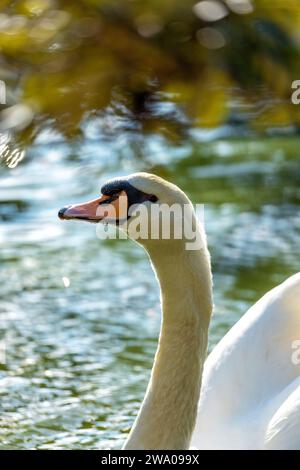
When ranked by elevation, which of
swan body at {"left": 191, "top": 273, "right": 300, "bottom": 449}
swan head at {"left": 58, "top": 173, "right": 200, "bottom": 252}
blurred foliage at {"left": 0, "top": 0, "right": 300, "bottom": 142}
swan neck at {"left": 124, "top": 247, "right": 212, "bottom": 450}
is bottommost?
swan body at {"left": 191, "top": 273, "right": 300, "bottom": 449}

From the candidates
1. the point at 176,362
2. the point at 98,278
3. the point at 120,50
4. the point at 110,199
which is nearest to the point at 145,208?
the point at 110,199

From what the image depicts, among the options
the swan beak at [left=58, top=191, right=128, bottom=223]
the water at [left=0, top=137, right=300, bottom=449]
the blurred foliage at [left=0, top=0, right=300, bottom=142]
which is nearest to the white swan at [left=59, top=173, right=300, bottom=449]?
the swan beak at [left=58, top=191, right=128, bottom=223]

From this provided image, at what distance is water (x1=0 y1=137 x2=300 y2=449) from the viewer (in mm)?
2990

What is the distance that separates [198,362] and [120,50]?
4.36 ft

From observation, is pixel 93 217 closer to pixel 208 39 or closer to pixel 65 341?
pixel 208 39

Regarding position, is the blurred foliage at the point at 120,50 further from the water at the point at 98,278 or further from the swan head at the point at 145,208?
the water at the point at 98,278

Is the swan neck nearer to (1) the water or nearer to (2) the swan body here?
(2) the swan body

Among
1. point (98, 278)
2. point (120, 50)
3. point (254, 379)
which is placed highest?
point (120, 50)

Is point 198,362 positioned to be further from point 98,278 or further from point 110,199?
point 98,278

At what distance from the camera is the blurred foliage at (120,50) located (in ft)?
3.08

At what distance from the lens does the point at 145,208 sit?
6.68 feet

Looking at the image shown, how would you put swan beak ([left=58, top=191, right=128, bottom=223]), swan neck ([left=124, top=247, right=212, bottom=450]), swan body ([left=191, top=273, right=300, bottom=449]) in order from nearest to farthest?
swan beak ([left=58, top=191, right=128, bottom=223]) → swan neck ([left=124, top=247, right=212, bottom=450]) → swan body ([left=191, top=273, right=300, bottom=449])

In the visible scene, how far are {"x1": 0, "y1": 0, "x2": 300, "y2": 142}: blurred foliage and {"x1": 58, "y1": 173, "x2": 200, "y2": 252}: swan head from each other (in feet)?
3.31

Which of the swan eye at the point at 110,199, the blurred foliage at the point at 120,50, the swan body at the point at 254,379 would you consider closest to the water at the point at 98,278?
the swan body at the point at 254,379
